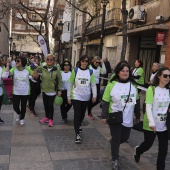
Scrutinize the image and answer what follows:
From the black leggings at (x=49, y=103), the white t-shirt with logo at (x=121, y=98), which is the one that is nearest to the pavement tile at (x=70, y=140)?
the black leggings at (x=49, y=103)

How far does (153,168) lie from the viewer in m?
4.55

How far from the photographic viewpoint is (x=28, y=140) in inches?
225

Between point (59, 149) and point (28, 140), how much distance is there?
0.82 metres

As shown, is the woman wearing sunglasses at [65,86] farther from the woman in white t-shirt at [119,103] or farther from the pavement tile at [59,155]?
the woman in white t-shirt at [119,103]

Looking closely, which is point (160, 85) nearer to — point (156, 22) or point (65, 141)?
point (65, 141)

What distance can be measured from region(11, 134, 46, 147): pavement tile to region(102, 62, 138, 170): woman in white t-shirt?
171 cm

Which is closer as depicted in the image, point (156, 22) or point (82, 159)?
point (82, 159)

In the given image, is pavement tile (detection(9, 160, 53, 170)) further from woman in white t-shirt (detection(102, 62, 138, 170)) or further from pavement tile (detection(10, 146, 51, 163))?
woman in white t-shirt (detection(102, 62, 138, 170))

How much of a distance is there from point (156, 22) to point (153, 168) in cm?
1053

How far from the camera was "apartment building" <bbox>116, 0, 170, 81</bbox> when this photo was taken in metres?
13.2

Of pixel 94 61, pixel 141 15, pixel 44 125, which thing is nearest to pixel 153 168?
pixel 44 125

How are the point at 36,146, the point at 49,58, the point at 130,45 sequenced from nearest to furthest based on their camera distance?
the point at 36,146, the point at 49,58, the point at 130,45

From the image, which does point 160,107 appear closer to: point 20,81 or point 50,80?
point 50,80

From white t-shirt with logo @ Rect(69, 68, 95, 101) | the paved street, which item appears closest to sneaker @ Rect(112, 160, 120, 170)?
the paved street
